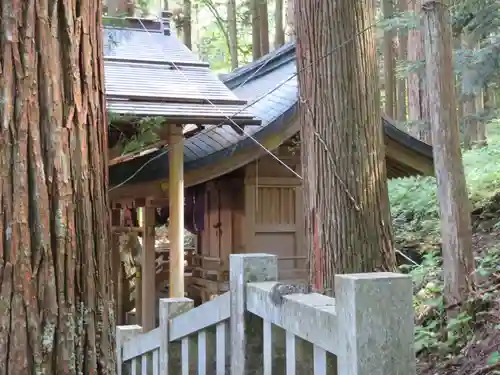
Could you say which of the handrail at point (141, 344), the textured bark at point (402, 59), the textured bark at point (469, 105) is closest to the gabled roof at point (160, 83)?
the handrail at point (141, 344)

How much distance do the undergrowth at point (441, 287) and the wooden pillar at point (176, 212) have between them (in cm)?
304

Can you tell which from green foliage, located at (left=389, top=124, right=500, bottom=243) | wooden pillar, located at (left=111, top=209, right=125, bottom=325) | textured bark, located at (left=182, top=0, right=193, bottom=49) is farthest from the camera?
textured bark, located at (left=182, top=0, right=193, bottom=49)

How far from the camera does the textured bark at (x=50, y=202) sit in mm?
1920

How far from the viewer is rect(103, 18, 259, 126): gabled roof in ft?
24.7

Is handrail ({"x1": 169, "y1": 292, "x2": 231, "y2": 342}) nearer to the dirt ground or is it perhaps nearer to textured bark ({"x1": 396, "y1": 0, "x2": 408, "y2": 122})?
the dirt ground

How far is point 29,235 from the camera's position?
1.94 metres

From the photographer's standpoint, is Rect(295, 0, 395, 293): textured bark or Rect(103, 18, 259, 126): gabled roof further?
Rect(103, 18, 259, 126): gabled roof

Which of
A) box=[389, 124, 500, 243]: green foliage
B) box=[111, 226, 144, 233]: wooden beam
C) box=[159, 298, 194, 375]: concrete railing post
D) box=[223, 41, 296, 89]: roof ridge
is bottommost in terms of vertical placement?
box=[159, 298, 194, 375]: concrete railing post

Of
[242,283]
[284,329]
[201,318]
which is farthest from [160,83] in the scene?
[284,329]

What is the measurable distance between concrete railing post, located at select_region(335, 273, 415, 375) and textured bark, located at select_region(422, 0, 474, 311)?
402 centimetres

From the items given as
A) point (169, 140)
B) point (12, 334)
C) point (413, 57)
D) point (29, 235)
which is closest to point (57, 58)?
point (29, 235)

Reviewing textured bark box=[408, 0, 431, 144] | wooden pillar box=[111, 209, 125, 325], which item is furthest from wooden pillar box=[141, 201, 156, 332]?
textured bark box=[408, 0, 431, 144]

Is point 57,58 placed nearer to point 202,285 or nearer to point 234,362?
point 234,362

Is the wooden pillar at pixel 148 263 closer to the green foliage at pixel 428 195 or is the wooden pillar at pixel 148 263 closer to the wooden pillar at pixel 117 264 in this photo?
the wooden pillar at pixel 117 264
